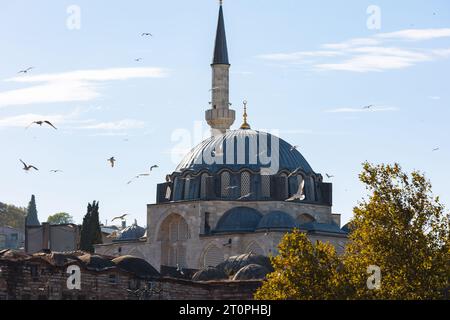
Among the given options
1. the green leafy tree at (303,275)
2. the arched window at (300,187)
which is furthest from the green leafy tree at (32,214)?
the green leafy tree at (303,275)

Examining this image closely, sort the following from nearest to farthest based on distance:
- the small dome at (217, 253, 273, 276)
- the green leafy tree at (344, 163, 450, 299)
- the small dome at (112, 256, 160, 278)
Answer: the green leafy tree at (344, 163, 450, 299) → the small dome at (112, 256, 160, 278) → the small dome at (217, 253, 273, 276)

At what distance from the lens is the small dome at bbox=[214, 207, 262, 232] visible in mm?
97250

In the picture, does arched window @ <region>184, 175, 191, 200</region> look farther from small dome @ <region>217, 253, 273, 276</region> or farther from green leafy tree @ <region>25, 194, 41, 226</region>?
green leafy tree @ <region>25, 194, 41, 226</region>

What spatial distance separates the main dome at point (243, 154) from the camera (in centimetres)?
10056

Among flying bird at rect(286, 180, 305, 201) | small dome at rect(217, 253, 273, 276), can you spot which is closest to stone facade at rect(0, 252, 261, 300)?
small dome at rect(217, 253, 273, 276)

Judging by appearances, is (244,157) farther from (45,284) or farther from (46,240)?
(45,284)

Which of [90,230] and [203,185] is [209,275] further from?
[90,230]

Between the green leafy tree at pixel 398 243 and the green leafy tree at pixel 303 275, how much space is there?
69 centimetres

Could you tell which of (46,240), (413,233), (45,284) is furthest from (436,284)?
(46,240)

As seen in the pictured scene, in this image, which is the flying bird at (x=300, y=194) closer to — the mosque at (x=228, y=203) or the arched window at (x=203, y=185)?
the mosque at (x=228, y=203)

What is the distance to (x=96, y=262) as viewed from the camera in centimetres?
8212

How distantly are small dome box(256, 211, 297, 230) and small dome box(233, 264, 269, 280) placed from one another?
11.2m

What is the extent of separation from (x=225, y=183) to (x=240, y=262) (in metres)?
12.1
